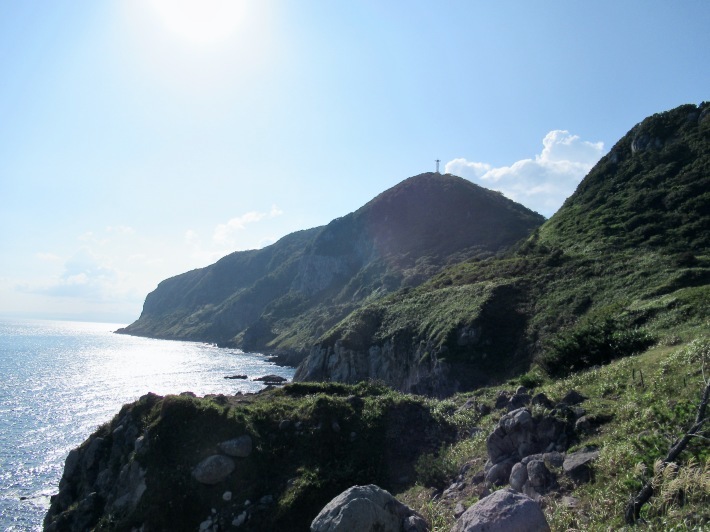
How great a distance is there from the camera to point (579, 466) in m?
9.78

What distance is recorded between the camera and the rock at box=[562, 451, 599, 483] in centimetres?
958

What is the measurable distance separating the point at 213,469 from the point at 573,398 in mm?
11261

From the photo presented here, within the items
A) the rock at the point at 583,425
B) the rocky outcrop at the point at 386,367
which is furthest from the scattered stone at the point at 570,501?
the rocky outcrop at the point at 386,367

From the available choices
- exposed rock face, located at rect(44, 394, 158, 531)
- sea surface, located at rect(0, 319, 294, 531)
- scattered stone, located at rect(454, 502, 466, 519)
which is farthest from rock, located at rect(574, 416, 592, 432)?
sea surface, located at rect(0, 319, 294, 531)

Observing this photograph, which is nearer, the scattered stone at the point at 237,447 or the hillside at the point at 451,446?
the hillside at the point at 451,446

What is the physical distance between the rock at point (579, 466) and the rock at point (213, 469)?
32.6ft

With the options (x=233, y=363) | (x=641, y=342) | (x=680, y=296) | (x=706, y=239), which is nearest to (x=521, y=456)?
(x=641, y=342)

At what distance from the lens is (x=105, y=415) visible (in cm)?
5022

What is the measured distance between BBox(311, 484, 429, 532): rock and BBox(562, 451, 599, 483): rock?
3281 millimetres

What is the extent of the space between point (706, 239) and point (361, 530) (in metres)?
48.1

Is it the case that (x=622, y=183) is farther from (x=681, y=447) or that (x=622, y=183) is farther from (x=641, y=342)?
(x=681, y=447)

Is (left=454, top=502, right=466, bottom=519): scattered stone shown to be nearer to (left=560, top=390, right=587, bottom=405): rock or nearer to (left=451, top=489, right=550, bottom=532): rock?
(left=451, top=489, right=550, bottom=532): rock

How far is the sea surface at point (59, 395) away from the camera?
99.5 ft

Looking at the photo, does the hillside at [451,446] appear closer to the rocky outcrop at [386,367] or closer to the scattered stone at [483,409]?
the scattered stone at [483,409]
